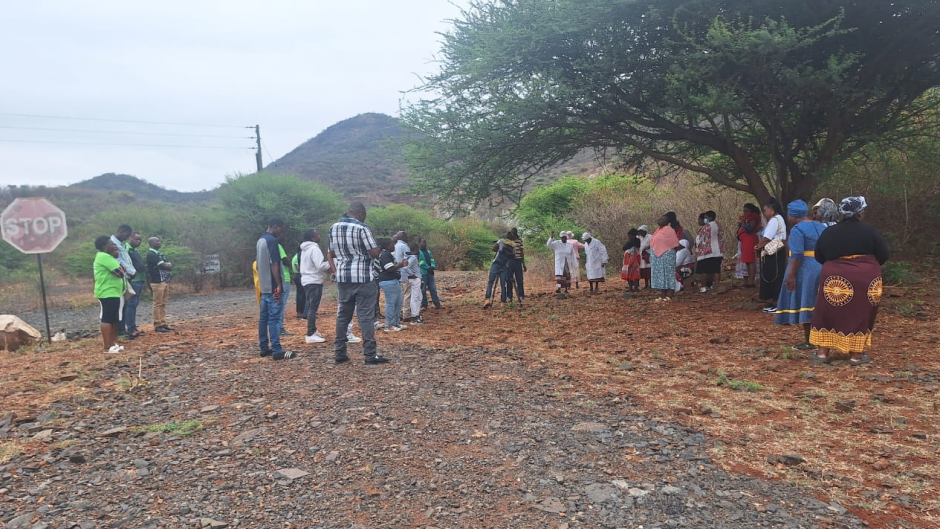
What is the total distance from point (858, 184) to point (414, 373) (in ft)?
38.8

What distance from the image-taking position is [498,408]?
5.03 metres

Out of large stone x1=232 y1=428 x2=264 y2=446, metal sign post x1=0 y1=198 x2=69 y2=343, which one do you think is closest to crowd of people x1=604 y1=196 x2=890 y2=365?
large stone x1=232 y1=428 x2=264 y2=446

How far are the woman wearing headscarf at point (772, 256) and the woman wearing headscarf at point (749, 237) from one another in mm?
990

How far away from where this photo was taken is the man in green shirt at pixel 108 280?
307 inches

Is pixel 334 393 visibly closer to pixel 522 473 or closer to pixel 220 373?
pixel 220 373

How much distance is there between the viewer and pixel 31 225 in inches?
408

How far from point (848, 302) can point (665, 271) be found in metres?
5.45

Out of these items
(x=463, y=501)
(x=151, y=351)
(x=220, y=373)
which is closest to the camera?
(x=463, y=501)

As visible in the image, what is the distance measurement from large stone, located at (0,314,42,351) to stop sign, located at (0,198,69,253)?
4.27 ft

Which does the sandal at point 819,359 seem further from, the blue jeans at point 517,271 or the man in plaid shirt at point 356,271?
the blue jeans at point 517,271

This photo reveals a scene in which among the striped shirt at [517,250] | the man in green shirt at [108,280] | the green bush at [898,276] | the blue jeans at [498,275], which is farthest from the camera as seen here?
the blue jeans at [498,275]

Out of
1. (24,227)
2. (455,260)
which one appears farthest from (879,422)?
(455,260)

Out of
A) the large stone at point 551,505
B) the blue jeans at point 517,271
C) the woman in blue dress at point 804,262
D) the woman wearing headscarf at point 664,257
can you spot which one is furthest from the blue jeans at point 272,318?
the woman wearing headscarf at point 664,257

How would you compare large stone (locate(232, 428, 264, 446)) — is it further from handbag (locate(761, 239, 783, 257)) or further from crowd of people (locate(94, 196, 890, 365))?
handbag (locate(761, 239, 783, 257))
